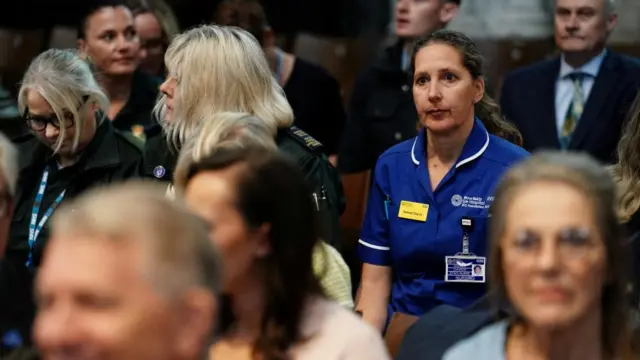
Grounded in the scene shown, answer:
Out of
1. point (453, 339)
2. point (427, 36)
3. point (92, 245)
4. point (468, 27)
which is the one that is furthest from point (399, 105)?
point (92, 245)

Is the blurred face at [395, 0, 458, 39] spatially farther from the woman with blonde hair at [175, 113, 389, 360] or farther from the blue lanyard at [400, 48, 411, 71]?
the woman with blonde hair at [175, 113, 389, 360]

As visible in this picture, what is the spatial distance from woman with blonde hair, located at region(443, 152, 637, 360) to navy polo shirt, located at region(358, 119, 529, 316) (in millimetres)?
1473

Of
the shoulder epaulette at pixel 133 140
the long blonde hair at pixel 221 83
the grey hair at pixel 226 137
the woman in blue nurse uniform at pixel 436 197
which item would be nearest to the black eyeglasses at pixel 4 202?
the grey hair at pixel 226 137

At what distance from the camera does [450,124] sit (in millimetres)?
4121

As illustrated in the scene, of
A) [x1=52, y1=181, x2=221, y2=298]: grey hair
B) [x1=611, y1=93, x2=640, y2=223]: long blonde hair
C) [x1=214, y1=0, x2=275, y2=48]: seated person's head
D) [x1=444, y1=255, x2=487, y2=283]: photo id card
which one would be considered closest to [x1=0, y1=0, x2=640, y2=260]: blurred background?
[x1=214, y1=0, x2=275, y2=48]: seated person's head

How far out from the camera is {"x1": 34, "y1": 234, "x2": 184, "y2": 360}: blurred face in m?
1.97

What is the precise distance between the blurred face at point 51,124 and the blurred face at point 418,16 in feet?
5.51

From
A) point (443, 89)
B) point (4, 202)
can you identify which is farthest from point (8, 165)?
point (443, 89)

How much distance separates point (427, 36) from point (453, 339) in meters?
1.79

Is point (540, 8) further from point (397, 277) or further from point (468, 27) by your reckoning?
point (397, 277)

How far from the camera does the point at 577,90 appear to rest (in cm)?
576

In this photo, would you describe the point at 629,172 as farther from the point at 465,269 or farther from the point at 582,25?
the point at 582,25

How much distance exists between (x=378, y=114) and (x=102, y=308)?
151 inches

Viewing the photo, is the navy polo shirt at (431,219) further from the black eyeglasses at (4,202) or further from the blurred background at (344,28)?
the blurred background at (344,28)
